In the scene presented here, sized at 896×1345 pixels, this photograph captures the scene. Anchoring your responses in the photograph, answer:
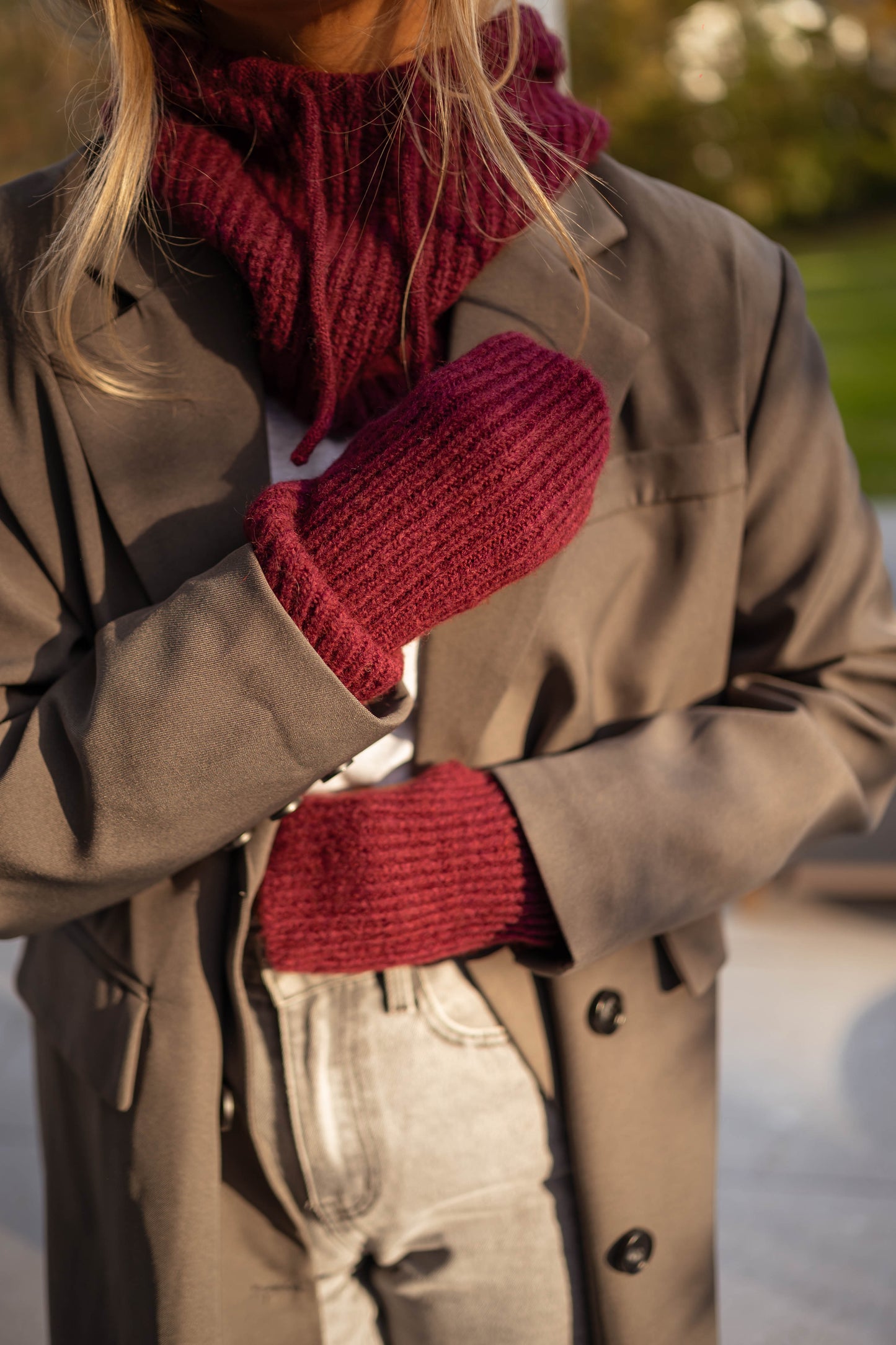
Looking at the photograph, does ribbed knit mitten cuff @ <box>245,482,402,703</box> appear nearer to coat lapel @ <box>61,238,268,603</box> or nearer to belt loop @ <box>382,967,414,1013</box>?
coat lapel @ <box>61,238,268,603</box>

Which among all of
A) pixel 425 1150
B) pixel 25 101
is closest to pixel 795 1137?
pixel 425 1150

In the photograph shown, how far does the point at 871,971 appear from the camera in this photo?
120 inches

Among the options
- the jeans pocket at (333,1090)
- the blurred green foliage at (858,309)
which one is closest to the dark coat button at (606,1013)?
the jeans pocket at (333,1090)

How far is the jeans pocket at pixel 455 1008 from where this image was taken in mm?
1156

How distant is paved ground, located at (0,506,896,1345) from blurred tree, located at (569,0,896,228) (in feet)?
22.9

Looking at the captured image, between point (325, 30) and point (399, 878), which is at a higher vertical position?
point (325, 30)

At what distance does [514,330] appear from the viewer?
115 cm

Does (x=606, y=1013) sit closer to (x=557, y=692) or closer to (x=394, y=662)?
(x=557, y=692)

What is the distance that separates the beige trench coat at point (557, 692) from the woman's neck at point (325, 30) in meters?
0.20

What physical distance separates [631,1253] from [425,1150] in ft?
0.85

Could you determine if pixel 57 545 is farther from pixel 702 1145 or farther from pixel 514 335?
pixel 702 1145

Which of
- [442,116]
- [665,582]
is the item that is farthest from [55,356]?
[665,582]

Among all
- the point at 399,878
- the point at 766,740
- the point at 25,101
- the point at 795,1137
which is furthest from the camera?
the point at 25,101

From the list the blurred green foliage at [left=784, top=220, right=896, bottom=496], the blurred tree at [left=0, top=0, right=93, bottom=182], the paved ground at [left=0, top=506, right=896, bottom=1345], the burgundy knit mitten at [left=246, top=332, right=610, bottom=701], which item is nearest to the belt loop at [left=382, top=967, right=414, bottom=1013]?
the burgundy knit mitten at [left=246, top=332, right=610, bottom=701]
